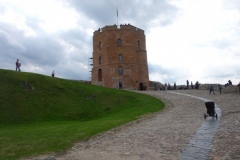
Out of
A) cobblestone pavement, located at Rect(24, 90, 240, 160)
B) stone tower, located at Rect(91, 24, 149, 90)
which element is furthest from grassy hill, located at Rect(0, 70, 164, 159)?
Result: stone tower, located at Rect(91, 24, 149, 90)

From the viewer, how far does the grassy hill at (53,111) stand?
10.4 m

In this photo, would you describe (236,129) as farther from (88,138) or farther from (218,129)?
(88,138)

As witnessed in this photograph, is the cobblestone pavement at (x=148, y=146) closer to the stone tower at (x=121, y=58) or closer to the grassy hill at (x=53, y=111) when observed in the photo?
the grassy hill at (x=53, y=111)

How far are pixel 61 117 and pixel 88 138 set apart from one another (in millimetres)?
9045

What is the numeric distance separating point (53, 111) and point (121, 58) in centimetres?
2568

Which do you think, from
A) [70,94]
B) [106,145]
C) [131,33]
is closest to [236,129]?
[106,145]

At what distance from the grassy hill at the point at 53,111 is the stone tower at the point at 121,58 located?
16693mm

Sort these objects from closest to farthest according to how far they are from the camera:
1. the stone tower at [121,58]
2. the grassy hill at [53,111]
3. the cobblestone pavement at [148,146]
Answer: the cobblestone pavement at [148,146] → the grassy hill at [53,111] → the stone tower at [121,58]

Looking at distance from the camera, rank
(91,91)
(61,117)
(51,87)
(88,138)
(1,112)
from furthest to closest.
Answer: (91,91) < (51,87) < (61,117) < (1,112) < (88,138)

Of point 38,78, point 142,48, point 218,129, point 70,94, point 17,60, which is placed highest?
point 142,48

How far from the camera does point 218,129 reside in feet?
31.0

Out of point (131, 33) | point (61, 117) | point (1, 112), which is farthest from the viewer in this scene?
point (131, 33)

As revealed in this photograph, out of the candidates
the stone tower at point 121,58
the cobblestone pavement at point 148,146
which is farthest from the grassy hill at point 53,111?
A: the stone tower at point 121,58

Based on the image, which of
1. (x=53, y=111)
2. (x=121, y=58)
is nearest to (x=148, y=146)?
(x=53, y=111)
